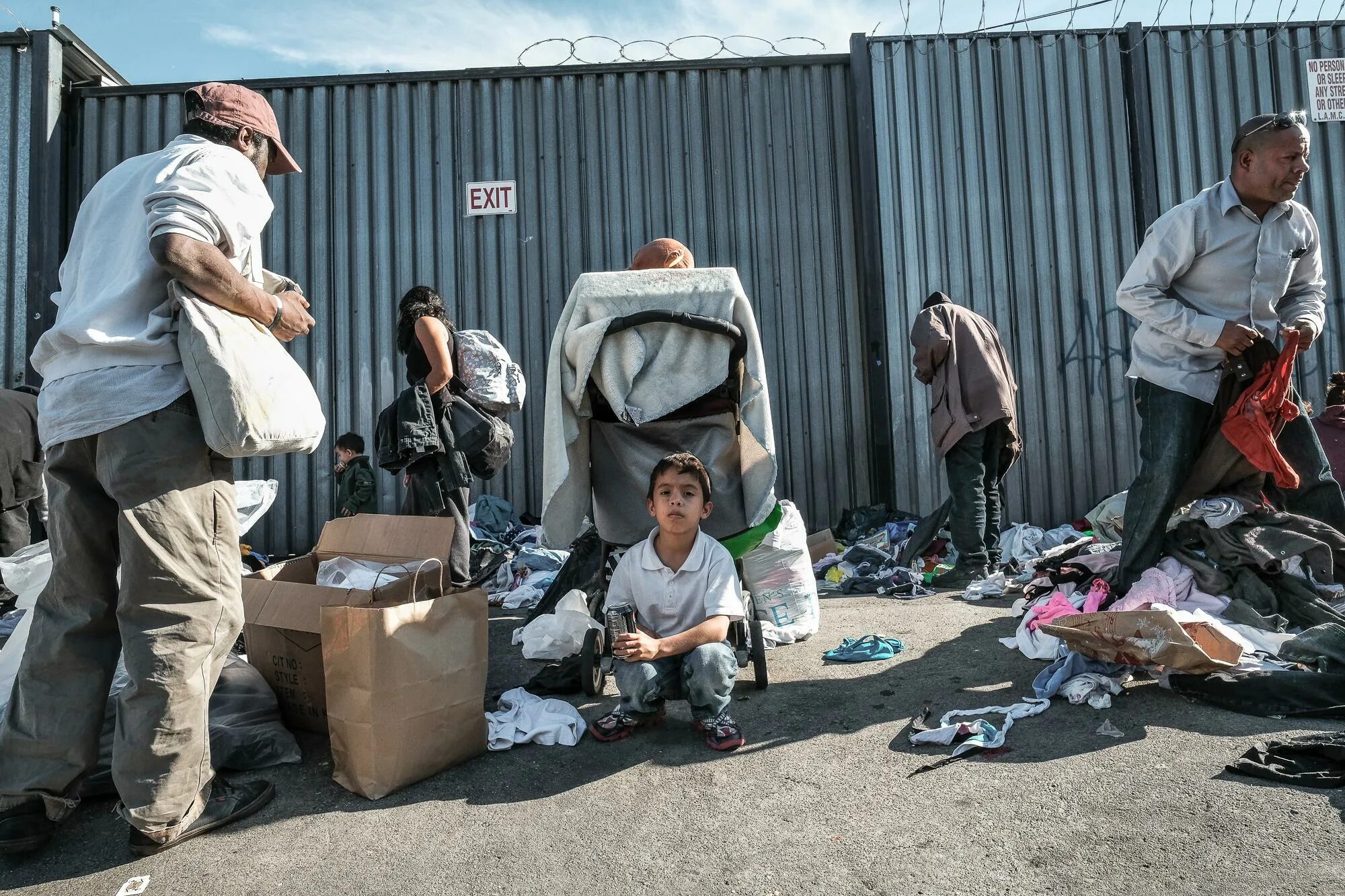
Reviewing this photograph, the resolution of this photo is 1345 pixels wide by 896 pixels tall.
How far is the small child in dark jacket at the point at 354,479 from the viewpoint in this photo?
7.03 m

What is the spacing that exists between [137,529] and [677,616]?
5.38 feet

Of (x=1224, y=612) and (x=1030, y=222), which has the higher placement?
(x=1030, y=222)

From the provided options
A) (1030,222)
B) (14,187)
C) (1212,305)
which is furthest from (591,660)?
(14,187)

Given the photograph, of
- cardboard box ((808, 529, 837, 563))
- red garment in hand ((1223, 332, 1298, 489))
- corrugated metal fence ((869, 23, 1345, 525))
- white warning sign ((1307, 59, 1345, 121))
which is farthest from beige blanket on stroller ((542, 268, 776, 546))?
white warning sign ((1307, 59, 1345, 121))

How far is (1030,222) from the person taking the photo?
7.73 m

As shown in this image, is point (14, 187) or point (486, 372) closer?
point (486, 372)

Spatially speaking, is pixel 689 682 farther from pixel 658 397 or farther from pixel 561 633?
pixel 658 397

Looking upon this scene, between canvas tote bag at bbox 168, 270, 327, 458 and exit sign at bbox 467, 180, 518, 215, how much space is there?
5.65 m

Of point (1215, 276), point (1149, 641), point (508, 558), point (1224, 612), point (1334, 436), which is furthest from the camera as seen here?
point (508, 558)

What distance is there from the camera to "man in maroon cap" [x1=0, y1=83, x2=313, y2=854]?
2.25m

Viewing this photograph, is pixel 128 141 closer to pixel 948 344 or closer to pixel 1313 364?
pixel 948 344

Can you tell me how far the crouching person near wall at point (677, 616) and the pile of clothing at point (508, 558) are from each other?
1.98 meters

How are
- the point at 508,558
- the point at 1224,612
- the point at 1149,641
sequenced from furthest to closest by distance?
the point at 508,558 < the point at 1224,612 < the point at 1149,641

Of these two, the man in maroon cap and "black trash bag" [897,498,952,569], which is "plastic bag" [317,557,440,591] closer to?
the man in maroon cap
